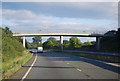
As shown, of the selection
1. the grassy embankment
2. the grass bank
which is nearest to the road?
the grass bank

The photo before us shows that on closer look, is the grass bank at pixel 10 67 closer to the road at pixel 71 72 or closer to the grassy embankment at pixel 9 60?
the grassy embankment at pixel 9 60

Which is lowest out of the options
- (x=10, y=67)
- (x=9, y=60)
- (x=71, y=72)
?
(x=71, y=72)

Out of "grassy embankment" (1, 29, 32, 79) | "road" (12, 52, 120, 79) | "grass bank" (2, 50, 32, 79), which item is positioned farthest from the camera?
"grassy embankment" (1, 29, 32, 79)

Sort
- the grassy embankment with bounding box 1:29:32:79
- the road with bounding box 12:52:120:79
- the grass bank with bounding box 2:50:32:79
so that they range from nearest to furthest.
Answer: the road with bounding box 12:52:120:79, the grass bank with bounding box 2:50:32:79, the grassy embankment with bounding box 1:29:32:79

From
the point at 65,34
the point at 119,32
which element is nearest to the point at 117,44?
the point at 119,32

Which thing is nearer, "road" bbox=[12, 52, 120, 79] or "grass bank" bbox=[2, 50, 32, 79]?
"road" bbox=[12, 52, 120, 79]

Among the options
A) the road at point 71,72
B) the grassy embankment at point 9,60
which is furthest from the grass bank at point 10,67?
the road at point 71,72

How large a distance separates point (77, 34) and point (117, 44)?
1416 cm

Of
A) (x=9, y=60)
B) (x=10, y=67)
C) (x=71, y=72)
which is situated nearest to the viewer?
(x=71, y=72)

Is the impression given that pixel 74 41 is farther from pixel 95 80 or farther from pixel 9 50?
pixel 95 80

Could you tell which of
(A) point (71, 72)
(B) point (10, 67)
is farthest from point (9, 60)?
(A) point (71, 72)

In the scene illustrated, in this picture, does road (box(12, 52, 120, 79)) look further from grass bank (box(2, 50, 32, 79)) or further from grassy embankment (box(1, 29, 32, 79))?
grassy embankment (box(1, 29, 32, 79))

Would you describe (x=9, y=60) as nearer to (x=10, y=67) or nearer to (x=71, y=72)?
(x=10, y=67)

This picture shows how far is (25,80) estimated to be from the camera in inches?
527
